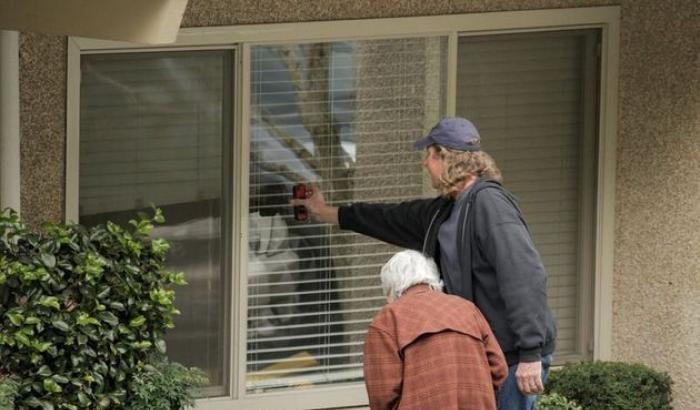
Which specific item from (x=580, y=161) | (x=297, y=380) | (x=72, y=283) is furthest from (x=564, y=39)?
(x=72, y=283)

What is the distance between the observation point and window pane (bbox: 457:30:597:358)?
8586 millimetres

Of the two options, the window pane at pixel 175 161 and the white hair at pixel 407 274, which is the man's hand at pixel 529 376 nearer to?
the white hair at pixel 407 274

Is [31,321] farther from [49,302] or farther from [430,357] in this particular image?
[430,357]

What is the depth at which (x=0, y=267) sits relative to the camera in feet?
19.8

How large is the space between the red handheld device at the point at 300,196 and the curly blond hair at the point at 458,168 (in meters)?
2.22

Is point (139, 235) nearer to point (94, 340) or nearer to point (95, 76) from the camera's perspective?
point (94, 340)

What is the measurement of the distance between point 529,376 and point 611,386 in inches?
97.3

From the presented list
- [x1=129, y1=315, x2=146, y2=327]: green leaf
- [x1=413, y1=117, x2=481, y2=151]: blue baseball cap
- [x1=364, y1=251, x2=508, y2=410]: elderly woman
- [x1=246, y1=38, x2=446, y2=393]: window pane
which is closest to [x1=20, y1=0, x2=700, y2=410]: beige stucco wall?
[x1=246, y1=38, x2=446, y2=393]: window pane

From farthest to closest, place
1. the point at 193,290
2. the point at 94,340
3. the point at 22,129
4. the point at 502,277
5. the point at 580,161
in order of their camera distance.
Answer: the point at 580,161, the point at 193,290, the point at 22,129, the point at 94,340, the point at 502,277

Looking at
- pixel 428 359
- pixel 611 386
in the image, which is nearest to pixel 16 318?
pixel 428 359

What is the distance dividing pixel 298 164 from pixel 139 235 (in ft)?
6.39

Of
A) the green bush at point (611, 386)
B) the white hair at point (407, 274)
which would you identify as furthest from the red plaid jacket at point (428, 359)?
the green bush at point (611, 386)

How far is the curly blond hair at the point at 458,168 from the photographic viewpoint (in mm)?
5980

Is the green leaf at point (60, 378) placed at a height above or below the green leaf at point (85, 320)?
below
